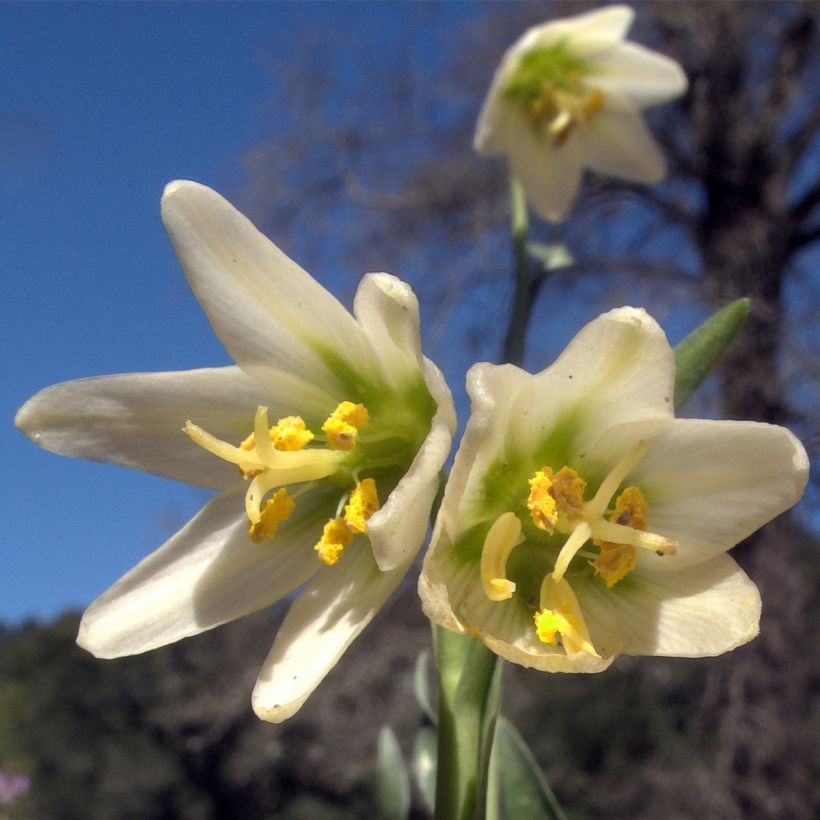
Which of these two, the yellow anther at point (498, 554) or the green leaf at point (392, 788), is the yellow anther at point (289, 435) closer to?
the yellow anther at point (498, 554)

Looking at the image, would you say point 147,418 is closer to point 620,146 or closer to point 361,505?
point 361,505

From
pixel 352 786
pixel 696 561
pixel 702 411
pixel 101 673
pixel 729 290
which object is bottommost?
pixel 101 673

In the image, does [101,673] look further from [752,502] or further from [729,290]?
[752,502]

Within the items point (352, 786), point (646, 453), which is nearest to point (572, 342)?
point (646, 453)

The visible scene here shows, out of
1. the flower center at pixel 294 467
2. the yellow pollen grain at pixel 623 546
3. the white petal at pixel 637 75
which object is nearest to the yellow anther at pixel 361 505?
the flower center at pixel 294 467

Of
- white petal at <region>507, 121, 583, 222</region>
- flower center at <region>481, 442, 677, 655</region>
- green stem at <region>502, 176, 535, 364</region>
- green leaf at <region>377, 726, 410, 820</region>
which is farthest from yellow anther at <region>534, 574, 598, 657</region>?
white petal at <region>507, 121, 583, 222</region>

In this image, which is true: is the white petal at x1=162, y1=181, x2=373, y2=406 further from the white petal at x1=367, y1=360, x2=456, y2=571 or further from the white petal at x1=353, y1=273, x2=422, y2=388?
the white petal at x1=367, y1=360, x2=456, y2=571
